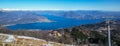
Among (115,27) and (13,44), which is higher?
(13,44)

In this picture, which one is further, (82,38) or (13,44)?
(82,38)

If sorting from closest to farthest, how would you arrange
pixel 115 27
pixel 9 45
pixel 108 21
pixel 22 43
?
pixel 108 21, pixel 9 45, pixel 22 43, pixel 115 27

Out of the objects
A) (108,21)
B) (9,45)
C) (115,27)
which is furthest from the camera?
(115,27)

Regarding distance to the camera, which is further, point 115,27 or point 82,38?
point 115,27

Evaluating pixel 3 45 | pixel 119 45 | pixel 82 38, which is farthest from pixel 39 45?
pixel 82 38

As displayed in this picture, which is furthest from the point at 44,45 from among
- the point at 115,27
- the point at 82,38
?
the point at 115,27

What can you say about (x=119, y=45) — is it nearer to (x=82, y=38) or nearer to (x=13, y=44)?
(x=82, y=38)

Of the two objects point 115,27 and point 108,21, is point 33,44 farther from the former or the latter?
point 115,27

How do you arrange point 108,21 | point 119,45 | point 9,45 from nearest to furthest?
1. point 108,21
2. point 9,45
3. point 119,45

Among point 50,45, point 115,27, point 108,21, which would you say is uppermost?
point 108,21
